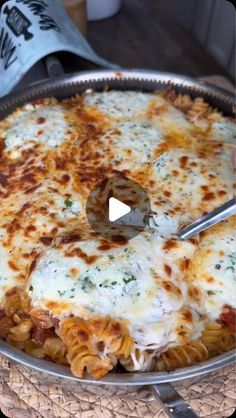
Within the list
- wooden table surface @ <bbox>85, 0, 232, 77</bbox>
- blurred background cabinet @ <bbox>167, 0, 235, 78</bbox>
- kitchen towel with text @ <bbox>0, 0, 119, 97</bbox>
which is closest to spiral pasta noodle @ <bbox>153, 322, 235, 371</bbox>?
kitchen towel with text @ <bbox>0, 0, 119, 97</bbox>

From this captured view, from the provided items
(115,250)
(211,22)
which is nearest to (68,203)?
(115,250)

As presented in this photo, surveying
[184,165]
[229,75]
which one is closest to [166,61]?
[229,75]

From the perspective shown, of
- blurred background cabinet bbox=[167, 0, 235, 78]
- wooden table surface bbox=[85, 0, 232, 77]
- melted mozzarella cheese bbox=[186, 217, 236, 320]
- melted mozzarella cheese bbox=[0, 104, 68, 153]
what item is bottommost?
blurred background cabinet bbox=[167, 0, 235, 78]

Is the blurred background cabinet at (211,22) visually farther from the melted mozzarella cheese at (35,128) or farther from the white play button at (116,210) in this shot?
the white play button at (116,210)

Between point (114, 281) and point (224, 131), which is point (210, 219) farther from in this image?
point (224, 131)

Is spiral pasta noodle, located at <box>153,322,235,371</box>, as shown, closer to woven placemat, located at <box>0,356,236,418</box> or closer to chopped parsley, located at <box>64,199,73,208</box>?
woven placemat, located at <box>0,356,236,418</box>

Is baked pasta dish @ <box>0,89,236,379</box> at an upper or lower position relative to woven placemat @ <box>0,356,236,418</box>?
upper

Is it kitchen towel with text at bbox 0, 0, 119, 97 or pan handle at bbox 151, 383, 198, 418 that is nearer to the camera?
pan handle at bbox 151, 383, 198, 418

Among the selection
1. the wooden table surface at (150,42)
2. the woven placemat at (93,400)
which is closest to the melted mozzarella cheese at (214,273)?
the woven placemat at (93,400)

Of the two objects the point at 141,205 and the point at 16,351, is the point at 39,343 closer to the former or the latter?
the point at 16,351
